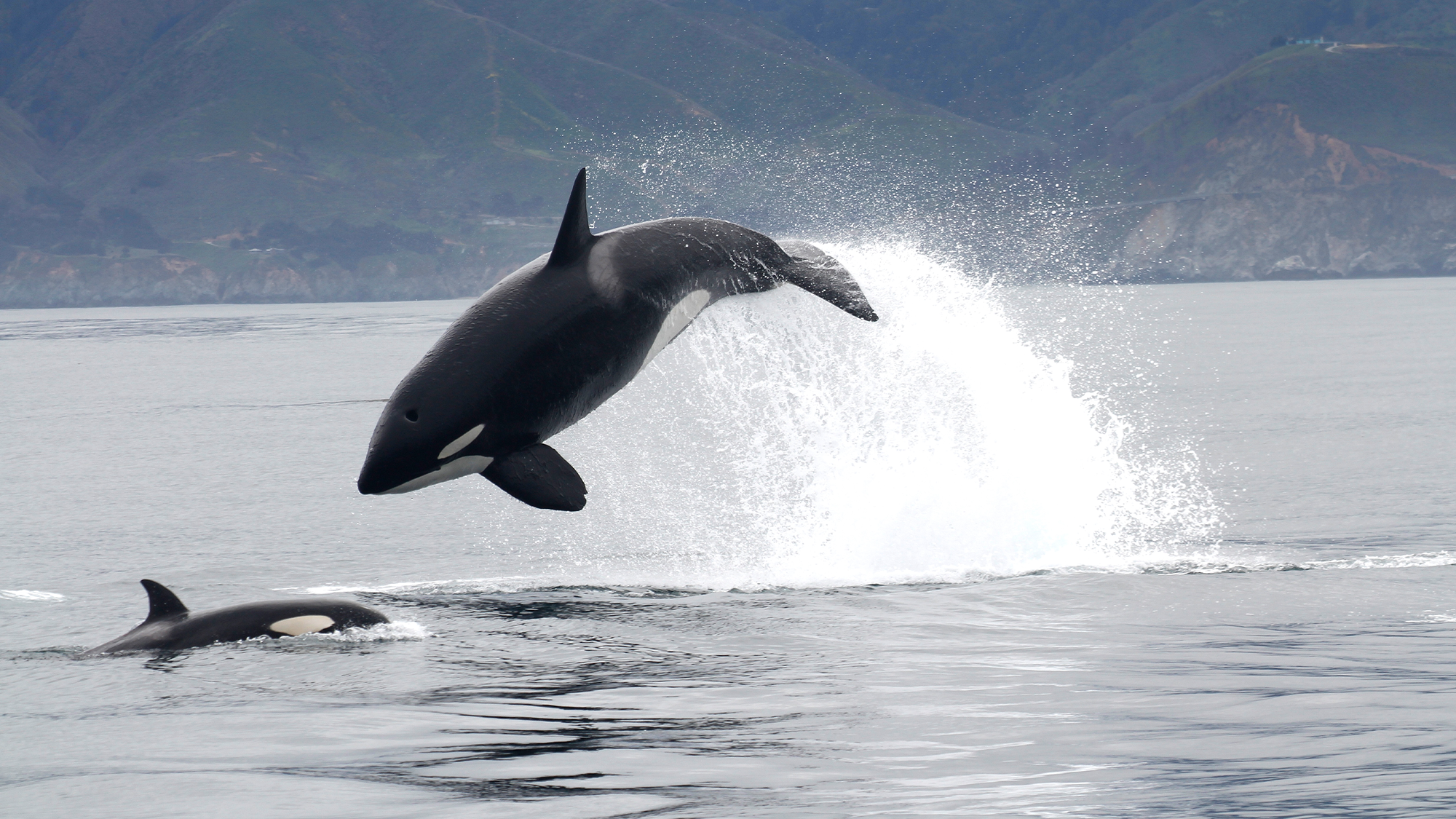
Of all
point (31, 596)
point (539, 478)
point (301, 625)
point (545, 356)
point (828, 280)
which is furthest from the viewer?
point (31, 596)

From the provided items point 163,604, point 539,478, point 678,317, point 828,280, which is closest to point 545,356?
point 539,478

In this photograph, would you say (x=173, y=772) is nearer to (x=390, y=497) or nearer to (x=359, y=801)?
(x=359, y=801)

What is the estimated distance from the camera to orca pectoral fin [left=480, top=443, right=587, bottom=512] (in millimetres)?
11062

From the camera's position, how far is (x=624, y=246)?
495 inches

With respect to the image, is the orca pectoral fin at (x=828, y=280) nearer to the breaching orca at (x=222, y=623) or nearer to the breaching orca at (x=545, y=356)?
the breaching orca at (x=545, y=356)

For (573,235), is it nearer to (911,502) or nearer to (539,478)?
(539,478)

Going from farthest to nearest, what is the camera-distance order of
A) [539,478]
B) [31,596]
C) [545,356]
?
[31,596]
[545,356]
[539,478]

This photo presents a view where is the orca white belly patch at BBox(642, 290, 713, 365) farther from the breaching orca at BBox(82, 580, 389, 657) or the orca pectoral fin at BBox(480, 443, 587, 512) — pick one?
the breaching orca at BBox(82, 580, 389, 657)

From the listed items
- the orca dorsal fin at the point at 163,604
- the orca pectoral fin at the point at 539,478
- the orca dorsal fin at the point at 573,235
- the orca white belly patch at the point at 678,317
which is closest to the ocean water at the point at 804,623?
the orca dorsal fin at the point at 163,604

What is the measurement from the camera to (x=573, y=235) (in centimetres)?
1197

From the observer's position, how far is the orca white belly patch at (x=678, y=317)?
12625 mm

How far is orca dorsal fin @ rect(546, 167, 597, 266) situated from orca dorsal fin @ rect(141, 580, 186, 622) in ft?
22.4

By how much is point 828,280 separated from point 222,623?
24.7 feet

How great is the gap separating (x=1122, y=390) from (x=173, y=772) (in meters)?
49.5
